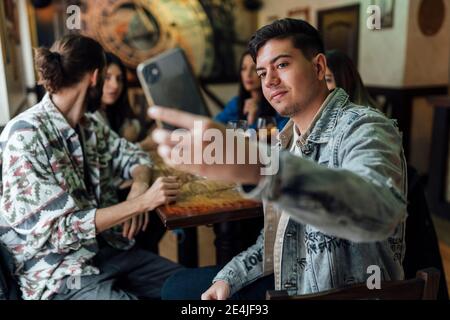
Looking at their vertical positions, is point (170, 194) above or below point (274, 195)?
below

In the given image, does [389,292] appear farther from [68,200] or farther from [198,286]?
[68,200]

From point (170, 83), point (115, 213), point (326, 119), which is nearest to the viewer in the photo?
point (326, 119)

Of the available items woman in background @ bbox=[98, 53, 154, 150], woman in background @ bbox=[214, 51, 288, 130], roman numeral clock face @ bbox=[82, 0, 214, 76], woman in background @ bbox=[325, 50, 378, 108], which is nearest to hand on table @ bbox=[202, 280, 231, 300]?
woman in background @ bbox=[325, 50, 378, 108]

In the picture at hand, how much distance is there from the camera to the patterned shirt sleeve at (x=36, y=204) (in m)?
1.27

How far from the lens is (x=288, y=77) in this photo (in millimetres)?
1065

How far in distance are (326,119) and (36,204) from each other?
88cm

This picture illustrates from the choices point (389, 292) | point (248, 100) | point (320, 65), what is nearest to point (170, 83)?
point (248, 100)

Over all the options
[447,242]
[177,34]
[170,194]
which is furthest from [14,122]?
[177,34]

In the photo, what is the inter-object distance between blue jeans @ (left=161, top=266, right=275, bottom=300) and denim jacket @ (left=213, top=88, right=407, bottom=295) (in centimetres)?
5

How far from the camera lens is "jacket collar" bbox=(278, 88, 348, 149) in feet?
3.35

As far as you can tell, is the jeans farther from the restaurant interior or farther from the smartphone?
the smartphone

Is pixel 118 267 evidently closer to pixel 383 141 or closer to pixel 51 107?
pixel 51 107

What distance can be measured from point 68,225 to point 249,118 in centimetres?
170

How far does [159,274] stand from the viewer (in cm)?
176
